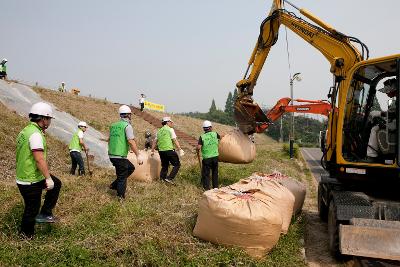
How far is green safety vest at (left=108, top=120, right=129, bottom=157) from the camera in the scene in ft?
23.1

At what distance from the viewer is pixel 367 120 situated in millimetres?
5785

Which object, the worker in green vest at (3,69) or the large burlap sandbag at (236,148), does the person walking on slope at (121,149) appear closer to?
the large burlap sandbag at (236,148)

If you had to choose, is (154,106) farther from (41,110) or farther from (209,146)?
(41,110)

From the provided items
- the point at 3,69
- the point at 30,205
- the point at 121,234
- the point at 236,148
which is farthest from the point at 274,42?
the point at 3,69

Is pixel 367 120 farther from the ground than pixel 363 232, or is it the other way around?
pixel 367 120

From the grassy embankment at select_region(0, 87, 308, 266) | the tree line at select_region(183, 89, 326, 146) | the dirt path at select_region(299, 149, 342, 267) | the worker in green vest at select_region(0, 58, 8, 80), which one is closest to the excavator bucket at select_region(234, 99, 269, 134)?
the grassy embankment at select_region(0, 87, 308, 266)

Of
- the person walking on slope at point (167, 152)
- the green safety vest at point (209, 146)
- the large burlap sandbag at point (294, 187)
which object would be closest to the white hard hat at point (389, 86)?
the large burlap sandbag at point (294, 187)

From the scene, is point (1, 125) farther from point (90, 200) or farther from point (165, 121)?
point (90, 200)

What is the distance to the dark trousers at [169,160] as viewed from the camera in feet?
30.2

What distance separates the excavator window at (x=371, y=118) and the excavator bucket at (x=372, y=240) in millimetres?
1085

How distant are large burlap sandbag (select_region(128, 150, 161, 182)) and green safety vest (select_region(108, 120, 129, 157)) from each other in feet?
6.55

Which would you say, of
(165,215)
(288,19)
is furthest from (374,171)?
(288,19)

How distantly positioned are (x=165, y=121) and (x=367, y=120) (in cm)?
502

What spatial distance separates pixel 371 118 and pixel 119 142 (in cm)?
424
